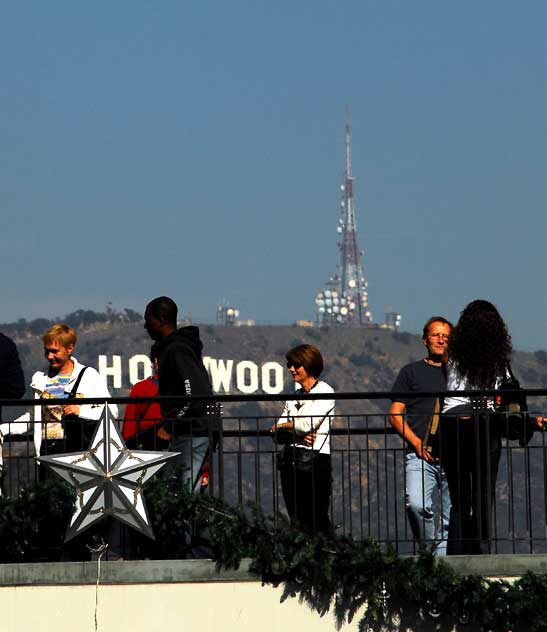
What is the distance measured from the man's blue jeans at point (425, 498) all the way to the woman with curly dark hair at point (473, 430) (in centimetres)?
16

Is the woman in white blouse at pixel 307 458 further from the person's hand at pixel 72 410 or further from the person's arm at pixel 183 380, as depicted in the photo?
the person's hand at pixel 72 410

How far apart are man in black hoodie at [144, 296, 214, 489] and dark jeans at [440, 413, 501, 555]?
5.63 feet

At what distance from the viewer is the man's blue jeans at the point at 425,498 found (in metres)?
11.1

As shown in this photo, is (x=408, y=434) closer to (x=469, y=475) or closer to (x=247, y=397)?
(x=469, y=475)

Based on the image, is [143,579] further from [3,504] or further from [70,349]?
[70,349]

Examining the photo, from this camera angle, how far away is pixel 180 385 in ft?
36.4

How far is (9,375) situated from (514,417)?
3.63m

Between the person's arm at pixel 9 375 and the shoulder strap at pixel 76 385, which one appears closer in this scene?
the person's arm at pixel 9 375

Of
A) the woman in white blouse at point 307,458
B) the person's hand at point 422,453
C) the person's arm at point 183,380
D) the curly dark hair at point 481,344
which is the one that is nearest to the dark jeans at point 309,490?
the woman in white blouse at point 307,458

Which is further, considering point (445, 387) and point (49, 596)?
point (445, 387)

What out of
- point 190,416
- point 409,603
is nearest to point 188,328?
point 190,416

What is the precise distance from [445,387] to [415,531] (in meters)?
1.10

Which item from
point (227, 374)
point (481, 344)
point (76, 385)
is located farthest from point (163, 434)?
point (227, 374)

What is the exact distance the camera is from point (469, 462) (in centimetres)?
1094
